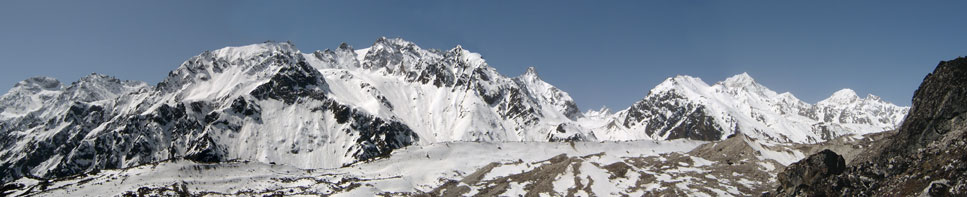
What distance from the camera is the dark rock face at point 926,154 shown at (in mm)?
42719

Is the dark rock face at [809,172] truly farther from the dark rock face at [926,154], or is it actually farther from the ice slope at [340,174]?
the ice slope at [340,174]

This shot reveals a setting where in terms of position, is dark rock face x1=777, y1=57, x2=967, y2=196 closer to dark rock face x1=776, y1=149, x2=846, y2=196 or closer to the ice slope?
dark rock face x1=776, y1=149, x2=846, y2=196

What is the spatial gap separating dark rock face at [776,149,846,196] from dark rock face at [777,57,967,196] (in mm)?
436

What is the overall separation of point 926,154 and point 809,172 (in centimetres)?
1436

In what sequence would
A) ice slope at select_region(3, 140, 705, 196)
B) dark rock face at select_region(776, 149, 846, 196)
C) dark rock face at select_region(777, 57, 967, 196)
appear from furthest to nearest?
ice slope at select_region(3, 140, 705, 196) < dark rock face at select_region(776, 149, 846, 196) < dark rock face at select_region(777, 57, 967, 196)

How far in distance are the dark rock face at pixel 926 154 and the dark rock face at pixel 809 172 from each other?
0.44 m

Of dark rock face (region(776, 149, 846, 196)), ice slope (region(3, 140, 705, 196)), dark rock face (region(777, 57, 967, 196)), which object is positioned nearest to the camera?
dark rock face (region(777, 57, 967, 196))

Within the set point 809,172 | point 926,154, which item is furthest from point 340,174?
point 926,154

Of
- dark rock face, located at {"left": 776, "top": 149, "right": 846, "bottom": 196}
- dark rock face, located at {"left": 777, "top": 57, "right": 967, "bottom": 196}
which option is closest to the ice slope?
dark rock face, located at {"left": 776, "top": 149, "right": 846, "bottom": 196}

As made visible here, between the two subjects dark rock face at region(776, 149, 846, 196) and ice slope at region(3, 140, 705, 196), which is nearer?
dark rock face at region(776, 149, 846, 196)

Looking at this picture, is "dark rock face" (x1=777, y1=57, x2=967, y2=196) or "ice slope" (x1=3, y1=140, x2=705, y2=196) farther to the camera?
"ice slope" (x1=3, y1=140, x2=705, y2=196)

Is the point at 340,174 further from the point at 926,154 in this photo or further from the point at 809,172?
the point at 926,154

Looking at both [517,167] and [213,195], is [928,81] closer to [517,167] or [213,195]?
[517,167]

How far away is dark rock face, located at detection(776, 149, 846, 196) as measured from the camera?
202 ft
